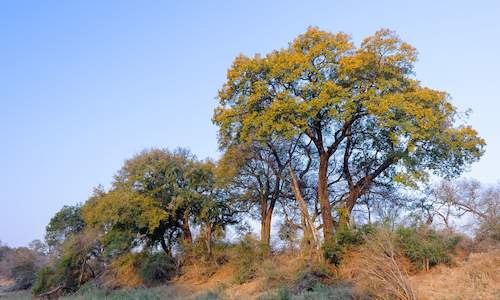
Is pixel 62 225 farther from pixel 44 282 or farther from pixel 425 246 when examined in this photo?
pixel 425 246

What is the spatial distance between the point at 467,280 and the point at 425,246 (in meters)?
3.03

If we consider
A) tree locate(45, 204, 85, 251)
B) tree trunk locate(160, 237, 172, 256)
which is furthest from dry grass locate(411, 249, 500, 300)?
tree locate(45, 204, 85, 251)

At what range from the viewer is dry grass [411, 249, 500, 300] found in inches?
486

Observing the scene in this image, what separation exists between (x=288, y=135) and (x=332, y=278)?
6.45 meters

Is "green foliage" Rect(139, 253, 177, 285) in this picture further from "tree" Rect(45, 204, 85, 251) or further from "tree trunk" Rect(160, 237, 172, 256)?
"tree" Rect(45, 204, 85, 251)

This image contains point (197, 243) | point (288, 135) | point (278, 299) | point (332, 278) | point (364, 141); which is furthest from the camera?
point (197, 243)

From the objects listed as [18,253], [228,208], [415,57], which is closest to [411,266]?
[415,57]

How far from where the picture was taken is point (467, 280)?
44.5 ft

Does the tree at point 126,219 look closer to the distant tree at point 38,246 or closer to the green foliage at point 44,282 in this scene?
the green foliage at point 44,282

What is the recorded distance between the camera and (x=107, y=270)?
34031mm

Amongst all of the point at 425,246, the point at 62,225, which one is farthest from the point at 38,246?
the point at 425,246

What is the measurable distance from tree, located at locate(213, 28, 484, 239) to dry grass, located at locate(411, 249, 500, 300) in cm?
471

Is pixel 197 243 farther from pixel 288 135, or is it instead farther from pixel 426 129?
pixel 426 129

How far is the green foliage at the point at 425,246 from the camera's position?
1652 cm
